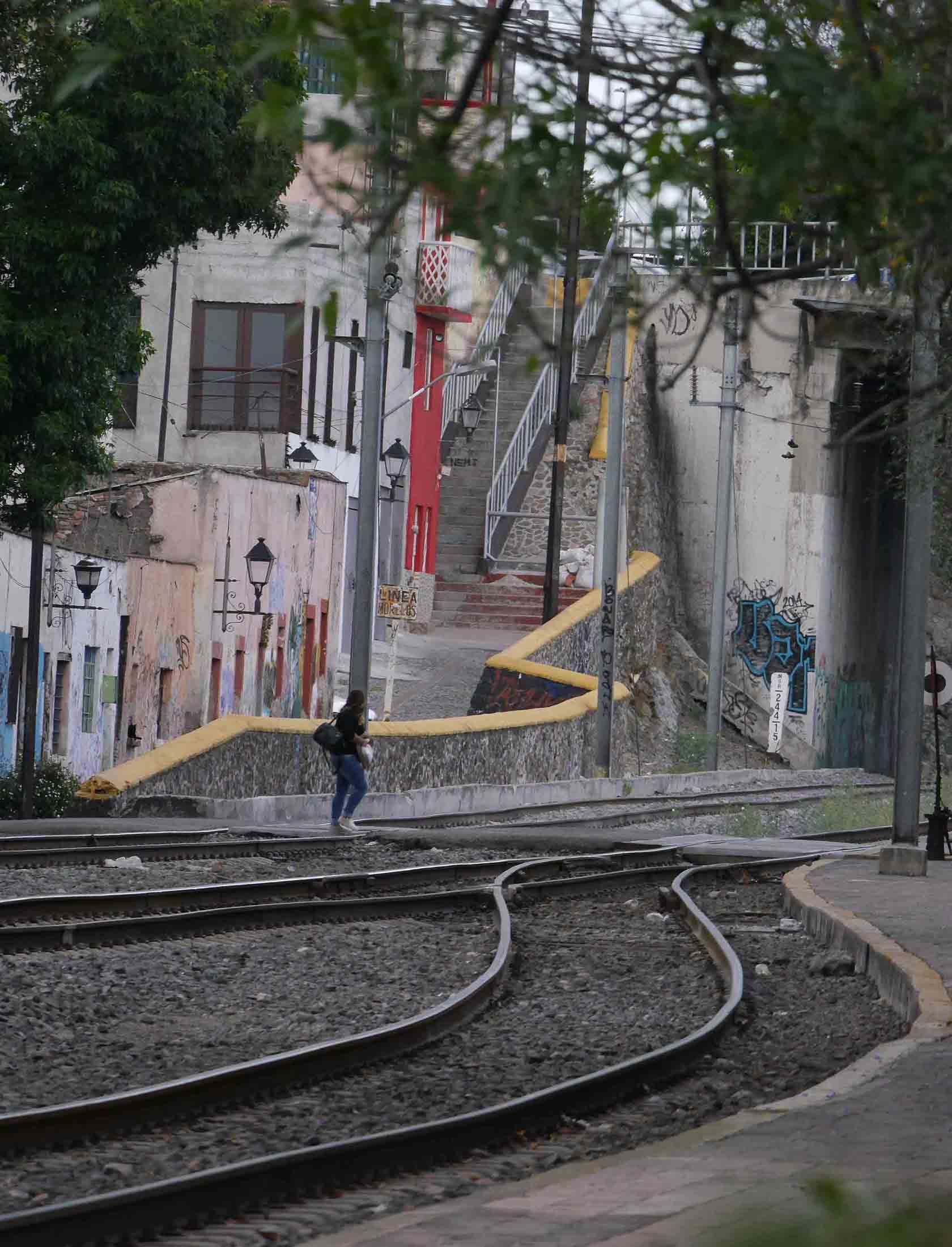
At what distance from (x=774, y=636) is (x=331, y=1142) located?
140 ft

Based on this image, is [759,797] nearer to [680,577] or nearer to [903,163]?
[680,577]

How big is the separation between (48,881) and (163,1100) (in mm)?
9494

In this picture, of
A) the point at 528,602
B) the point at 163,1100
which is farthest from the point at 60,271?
the point at 528,602

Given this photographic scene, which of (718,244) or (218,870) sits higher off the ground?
Answer: (718,244)

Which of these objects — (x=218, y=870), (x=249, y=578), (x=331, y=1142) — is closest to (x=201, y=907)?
(x=218, y=870)

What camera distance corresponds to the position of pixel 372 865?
20375 mm

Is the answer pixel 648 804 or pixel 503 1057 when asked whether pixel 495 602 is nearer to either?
pixel 648 804

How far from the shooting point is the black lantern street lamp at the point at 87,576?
28078 millimetres

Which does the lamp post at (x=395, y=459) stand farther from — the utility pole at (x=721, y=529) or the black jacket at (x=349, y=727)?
the utility pole at (x=721, y=529)

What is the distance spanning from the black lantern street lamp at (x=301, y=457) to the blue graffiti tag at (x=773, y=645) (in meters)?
11.7

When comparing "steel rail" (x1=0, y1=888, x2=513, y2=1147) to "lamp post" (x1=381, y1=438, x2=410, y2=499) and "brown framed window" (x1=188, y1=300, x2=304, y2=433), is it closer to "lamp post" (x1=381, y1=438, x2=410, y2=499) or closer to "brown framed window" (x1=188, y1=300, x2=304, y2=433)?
"lamp post" (x1=381, y1=438, x2=410, y2=499)

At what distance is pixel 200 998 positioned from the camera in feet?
37.0

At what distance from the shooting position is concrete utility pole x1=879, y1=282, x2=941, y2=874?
1794cm

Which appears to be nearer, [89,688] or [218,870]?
[218,870]
